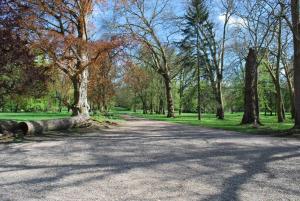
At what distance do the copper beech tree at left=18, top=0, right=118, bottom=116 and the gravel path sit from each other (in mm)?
9678

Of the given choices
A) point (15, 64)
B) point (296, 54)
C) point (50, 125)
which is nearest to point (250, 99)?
point (296, 54)

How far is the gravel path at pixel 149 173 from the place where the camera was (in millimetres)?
6180

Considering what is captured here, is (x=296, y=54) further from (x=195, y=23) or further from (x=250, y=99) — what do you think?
(x=195, y=23)

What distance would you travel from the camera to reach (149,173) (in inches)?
310

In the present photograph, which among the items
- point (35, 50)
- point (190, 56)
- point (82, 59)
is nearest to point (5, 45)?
point (35, 50)

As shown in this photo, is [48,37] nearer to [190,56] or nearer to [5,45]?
[5,45]

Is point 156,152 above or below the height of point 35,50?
below

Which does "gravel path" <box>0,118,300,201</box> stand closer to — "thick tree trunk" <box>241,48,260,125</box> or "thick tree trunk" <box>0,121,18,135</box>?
"thick tree trunk" <box>0,121,18,135</box>

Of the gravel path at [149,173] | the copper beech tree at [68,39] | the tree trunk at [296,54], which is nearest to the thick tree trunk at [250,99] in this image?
the tree trunk at [296,54]

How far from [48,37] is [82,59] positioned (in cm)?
258

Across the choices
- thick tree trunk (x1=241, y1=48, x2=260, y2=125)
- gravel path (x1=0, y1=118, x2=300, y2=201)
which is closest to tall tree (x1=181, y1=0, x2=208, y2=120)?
thick tree trunk (x1=241, y1=48, x2=260, y2=125)

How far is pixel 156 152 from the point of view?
10930 mm

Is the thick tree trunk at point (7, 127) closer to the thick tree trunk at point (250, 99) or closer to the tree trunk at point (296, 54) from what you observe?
the tree trunk at point (296, 54)

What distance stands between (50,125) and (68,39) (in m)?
5.07
